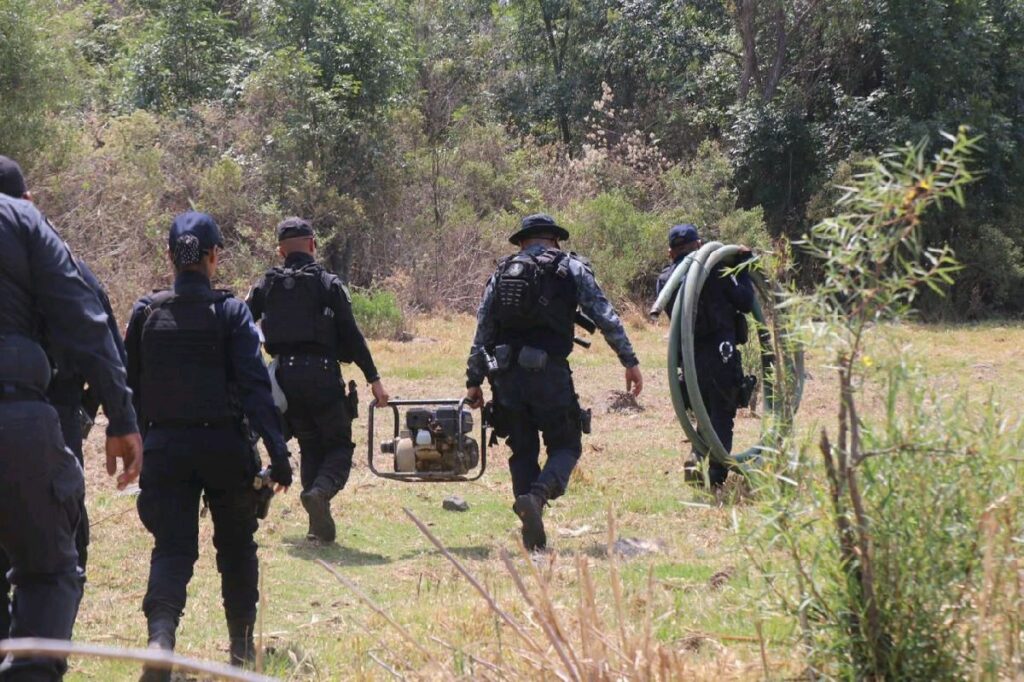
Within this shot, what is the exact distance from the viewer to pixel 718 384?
8.97 m

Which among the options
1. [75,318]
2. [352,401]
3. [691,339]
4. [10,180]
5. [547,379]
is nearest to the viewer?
[75,318]

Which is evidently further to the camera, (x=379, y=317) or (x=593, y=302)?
(x=379, y=317)

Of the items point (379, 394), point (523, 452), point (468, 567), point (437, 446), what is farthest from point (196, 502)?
point (523, 452)

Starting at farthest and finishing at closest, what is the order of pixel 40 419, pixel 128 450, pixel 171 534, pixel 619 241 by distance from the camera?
pixel 619 241 < pixel 171 534 < pixel 128 450 < pixel 40 419

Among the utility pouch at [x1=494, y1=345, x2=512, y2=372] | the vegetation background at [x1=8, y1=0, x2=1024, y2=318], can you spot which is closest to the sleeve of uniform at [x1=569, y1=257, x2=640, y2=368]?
the utility pouch at [x1=494, y1=345, x2=512, y2=372]

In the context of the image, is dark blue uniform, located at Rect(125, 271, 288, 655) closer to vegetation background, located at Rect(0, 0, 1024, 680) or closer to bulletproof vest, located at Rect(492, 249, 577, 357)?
vegetation background, located at Rect(0, 0, 1024, 680)

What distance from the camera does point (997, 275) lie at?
79.0 ft

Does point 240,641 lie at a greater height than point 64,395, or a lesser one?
lesser

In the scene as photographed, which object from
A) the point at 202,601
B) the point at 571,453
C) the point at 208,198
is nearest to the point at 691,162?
the point at 208,198

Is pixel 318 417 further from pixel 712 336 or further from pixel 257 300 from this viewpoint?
pixel 712 336

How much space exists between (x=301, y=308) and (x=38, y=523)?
11.9ft

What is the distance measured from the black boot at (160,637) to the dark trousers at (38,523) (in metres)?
0.61

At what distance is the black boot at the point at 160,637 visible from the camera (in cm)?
474

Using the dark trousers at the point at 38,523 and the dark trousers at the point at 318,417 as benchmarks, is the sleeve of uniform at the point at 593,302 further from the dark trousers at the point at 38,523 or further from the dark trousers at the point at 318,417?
the dark trousers at the point at 38,523
